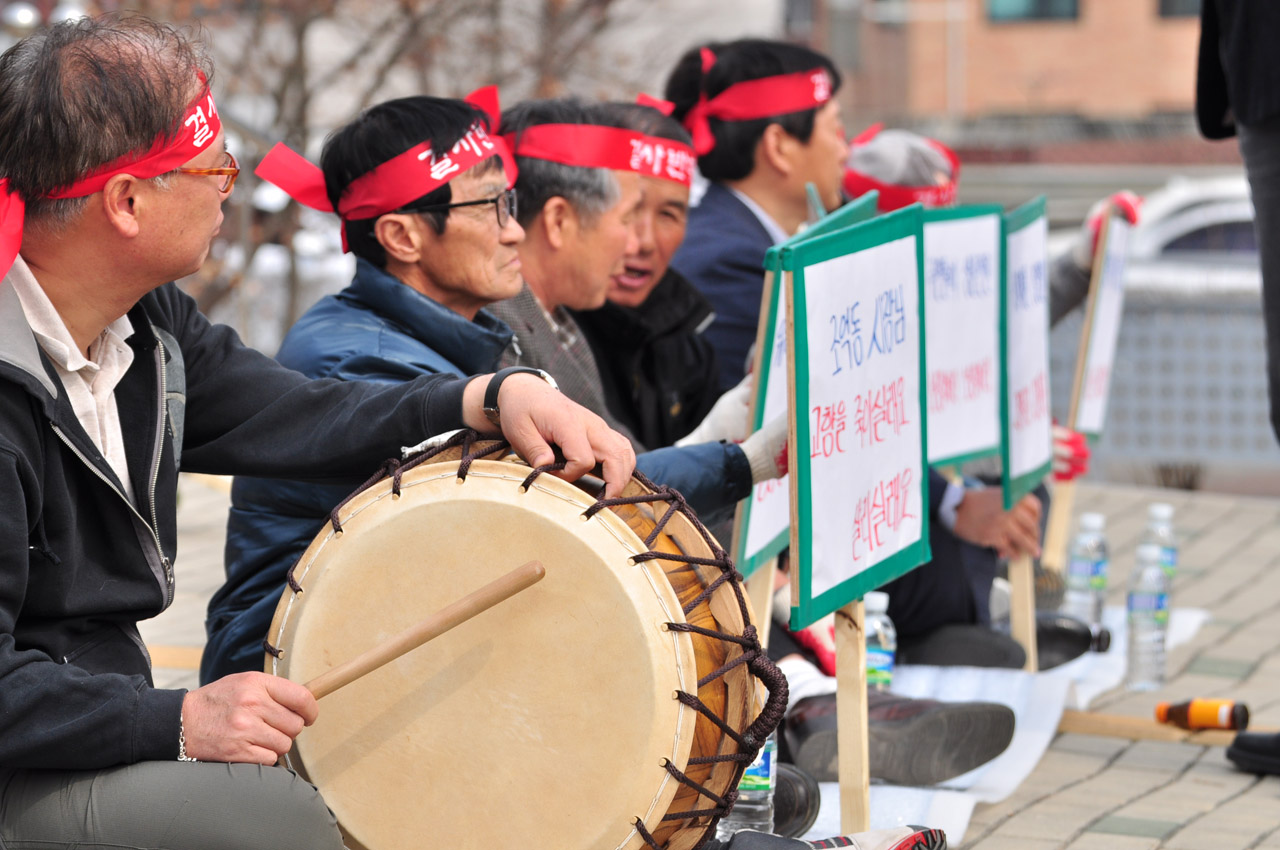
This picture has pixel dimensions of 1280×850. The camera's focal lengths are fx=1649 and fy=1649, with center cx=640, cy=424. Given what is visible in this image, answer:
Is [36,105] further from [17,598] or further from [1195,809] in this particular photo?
[1195,809]

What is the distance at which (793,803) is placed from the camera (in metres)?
3.32

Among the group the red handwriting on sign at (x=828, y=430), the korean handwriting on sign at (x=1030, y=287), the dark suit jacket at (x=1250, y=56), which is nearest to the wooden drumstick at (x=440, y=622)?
the red handwriting on sign at (x=828, y=430)

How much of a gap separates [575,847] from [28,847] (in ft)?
2.48

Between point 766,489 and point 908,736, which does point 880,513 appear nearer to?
point 766,489

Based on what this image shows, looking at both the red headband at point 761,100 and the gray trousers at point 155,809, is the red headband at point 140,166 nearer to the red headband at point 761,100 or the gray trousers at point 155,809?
the gray trousers at point 155,809

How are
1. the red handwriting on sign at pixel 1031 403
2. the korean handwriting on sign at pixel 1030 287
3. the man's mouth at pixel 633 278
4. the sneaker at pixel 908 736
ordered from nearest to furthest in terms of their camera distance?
1. the sneaker at pixel 908 736
2. the man's mouth at pixel 633 278
3. the red handwriting on sign at pixel 1031 403
4. the korean handwriting on sign at pixel 1030 287

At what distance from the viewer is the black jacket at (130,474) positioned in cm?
A: 215

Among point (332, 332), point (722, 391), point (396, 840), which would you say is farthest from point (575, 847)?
point (722, 391)

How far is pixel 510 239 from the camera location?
136 inches

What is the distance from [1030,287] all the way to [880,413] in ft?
6.07

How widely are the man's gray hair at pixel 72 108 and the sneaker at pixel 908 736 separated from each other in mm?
2097

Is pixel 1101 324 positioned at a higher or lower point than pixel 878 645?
higher

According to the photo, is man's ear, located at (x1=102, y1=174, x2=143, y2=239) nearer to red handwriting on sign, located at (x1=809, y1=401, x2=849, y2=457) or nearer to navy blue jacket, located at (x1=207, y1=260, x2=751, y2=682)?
navy blue jacket, located at (x1=207, y1=260, x2=751, y2=682)

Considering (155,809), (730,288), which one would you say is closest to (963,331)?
(730,288)
